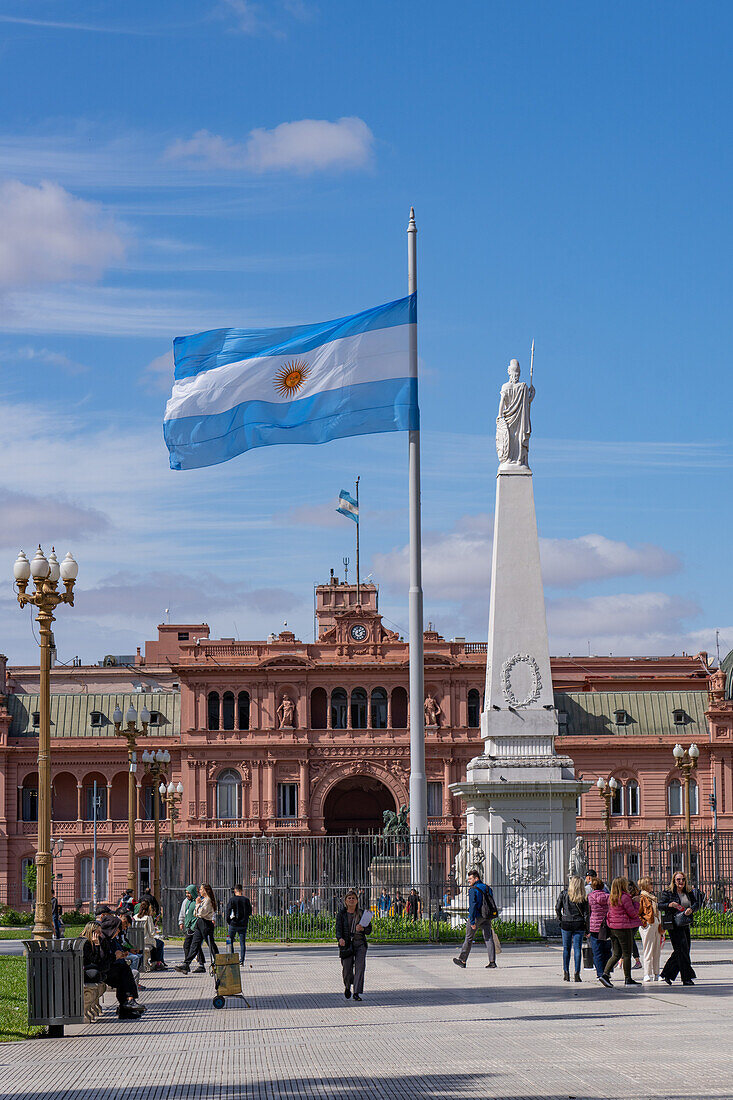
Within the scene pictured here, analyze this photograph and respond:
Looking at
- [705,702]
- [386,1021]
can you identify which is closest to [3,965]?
[386,1021]

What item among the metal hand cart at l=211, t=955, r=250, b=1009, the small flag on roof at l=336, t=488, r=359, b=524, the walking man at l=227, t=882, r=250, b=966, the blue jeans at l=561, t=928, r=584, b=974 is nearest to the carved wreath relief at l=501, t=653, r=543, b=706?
the walking man at l=227, t=882, r=250, b=966

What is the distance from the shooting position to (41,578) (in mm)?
23750

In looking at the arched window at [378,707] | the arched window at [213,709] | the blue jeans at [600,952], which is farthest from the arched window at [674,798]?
the blue jeans at [600,952]

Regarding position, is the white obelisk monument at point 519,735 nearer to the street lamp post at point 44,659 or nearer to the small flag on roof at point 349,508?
the street lamp post at point 44,659

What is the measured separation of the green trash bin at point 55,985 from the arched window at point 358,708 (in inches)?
2686

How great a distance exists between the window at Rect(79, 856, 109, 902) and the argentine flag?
5869cm

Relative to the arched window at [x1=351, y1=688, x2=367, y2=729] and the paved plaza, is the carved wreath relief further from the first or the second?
the arched window at [x1=351, y1=688, x2=367, y2=729]

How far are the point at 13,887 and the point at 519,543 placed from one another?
60.6 metres

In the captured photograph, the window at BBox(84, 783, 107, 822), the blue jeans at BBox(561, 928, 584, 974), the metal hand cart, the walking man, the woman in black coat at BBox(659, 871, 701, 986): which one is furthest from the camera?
the window at BBox(84, 783, 107, 822)

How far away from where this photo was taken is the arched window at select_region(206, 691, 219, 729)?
8519 centimetres

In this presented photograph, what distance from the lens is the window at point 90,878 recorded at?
84875 millimetres

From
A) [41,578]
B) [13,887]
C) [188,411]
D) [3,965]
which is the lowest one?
[13,887]

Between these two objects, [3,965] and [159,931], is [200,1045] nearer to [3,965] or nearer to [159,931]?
[3,965]

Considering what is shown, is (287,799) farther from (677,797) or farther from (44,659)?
(44,659)
